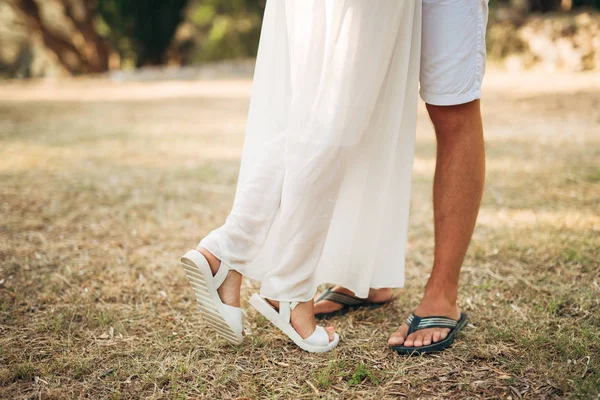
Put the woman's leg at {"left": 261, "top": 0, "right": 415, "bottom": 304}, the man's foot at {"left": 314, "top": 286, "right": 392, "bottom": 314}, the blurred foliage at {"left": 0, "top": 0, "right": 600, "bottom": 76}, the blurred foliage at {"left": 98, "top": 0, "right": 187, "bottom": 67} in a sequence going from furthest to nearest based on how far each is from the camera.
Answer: the blurred foliage at {"left": 98, "top": 0, "right": 187, "bottom": 67} → the blurred foliage at {"left": 0, "top": 0, "right": 600, "bottom": 76} → the man's foot at {"left": 314, "top": 286, "right": 392, "bottom": 314} → the woman's leg at {"left": 261, "top": 0, "right": 415, "bottom": 304}

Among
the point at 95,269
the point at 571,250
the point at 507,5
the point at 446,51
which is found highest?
the point at 507,5

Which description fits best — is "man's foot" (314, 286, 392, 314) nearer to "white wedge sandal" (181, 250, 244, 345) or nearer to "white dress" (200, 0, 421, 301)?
"white dress" (200, 0, 421, 301)

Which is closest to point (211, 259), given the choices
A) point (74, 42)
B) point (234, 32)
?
point (234, 32)

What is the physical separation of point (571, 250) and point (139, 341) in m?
1.53

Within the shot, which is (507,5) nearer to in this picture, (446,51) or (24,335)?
(446,51)

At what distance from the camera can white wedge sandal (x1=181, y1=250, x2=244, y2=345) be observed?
126 centimetres

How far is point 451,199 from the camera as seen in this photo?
1369 millimetres

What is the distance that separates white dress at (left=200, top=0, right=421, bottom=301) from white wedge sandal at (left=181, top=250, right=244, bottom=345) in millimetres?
49

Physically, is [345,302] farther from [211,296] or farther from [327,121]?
[327,121]

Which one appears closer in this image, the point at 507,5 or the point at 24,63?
the point at 507,5

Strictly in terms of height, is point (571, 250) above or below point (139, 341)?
above

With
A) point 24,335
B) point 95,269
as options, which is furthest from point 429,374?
point 95,269

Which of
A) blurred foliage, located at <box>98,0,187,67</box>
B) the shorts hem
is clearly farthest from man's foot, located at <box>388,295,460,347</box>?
blurred foliage, located at <box>98,0,187,67</box>

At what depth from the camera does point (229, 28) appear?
37.5ft
